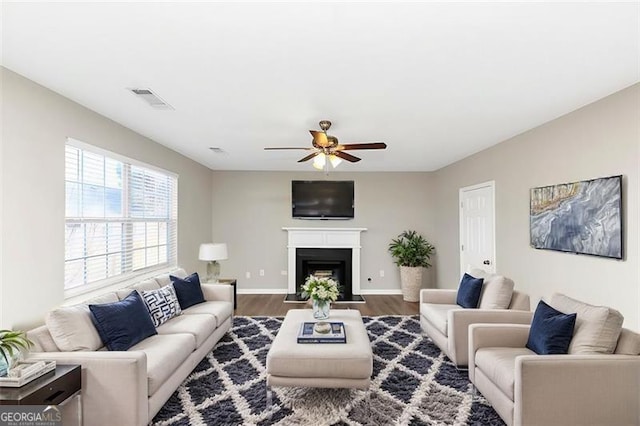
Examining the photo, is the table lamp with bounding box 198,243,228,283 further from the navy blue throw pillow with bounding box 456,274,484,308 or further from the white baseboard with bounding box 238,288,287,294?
the navy blue throw pillow with bounding box 456,274,484,308

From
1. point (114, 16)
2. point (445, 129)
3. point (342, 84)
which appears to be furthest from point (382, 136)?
point (114, 16)

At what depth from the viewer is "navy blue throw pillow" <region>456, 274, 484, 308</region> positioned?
3809mm

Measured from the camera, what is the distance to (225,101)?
9.49ft

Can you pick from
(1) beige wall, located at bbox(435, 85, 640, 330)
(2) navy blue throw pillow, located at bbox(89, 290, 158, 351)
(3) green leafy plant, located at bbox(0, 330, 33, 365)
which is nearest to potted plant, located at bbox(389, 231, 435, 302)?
(1) beige wall, located at bbox(435, 85, 640, 330)

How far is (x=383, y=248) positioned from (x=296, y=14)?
578 cm

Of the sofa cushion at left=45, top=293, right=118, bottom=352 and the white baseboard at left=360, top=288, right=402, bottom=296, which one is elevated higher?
the sofa cushion at left=45, top=293, right=118, bottom=352

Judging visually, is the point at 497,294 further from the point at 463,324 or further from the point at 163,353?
the point at 163,353

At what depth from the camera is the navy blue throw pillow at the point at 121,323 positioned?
2643 mm

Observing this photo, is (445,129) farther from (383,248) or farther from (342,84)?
(383,248)

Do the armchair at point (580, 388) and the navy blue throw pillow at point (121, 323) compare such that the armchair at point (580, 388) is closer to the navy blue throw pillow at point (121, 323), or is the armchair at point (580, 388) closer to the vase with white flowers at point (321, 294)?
the vase with white flowers at point (321, 294)

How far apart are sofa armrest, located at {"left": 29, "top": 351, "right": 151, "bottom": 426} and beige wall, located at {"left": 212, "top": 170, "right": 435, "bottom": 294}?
461 centimetres

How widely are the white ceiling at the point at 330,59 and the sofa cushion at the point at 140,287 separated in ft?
5.65

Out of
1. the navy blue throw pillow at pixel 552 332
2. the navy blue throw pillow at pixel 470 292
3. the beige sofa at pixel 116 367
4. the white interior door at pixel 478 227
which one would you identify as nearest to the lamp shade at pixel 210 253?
the beige sofa at pixel 116 367

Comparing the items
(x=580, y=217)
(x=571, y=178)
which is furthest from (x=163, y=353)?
(x=571, y=178)
